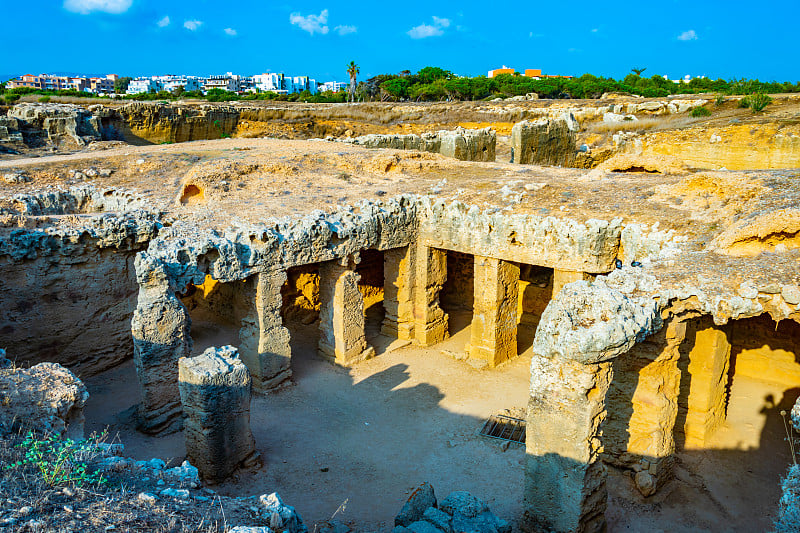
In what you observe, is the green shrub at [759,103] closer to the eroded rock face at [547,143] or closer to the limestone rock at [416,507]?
the eroded rock face at [547,143]

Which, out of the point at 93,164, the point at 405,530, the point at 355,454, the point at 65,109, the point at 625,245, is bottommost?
the point at 355,454

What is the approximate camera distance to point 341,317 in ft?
41.5

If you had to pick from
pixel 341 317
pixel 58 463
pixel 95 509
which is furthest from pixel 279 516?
pixel 341 317

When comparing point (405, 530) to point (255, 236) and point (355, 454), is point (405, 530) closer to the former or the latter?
point (355, 454)

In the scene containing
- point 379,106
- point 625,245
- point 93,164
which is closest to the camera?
point 625,245

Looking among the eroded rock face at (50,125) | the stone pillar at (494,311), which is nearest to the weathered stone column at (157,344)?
the stone pillar at (494,311)

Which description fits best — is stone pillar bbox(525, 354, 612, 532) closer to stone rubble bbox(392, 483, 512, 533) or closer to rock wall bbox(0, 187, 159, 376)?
stone rubble bbox(392, 483, 512, 533)

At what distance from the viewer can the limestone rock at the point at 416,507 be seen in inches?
282

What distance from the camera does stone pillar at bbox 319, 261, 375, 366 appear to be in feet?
41.1

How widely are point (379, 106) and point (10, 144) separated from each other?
24.7m

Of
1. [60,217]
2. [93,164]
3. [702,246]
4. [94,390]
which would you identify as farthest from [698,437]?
[93,164]

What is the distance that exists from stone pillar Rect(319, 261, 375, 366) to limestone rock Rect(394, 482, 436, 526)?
565 cm

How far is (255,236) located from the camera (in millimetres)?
11039

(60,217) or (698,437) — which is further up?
(60,217)
